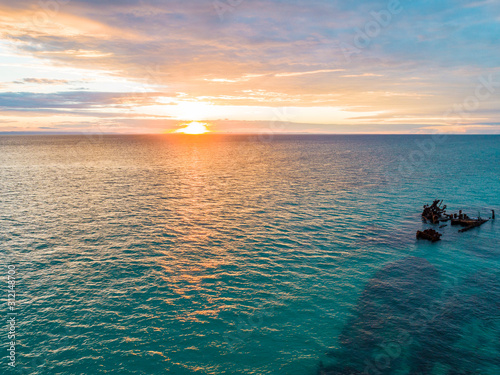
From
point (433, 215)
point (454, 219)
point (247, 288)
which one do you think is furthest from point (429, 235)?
point (247, 288)

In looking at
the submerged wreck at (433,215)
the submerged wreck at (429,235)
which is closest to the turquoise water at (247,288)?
the submerged wreck at (429,235)

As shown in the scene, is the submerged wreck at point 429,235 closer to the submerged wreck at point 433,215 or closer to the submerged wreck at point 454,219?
the submerged wreck at point 454,219

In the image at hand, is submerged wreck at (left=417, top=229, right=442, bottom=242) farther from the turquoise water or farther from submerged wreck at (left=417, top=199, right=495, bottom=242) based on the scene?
submerged wreck at (left=417, top=199, right=495, bottom=242)

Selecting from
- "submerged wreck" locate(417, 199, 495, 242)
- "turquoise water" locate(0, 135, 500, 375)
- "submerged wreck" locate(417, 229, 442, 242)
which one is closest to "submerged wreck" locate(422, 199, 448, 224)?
"submerged wreck" locate(417, 199, 495, 242)

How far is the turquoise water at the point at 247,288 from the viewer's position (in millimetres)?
25094

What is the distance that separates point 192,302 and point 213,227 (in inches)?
940

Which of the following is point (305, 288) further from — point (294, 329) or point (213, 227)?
point (213, 227)

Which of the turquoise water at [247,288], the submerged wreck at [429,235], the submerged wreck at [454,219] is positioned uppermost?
the submerged wreck at [454,219]

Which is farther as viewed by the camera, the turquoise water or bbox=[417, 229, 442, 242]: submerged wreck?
bbox=[417, 229, 442, 242]: submerged wreck

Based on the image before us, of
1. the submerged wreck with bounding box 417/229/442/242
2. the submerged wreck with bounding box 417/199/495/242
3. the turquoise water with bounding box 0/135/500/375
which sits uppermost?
the submerged wreck with bounding box 417/199/495/242

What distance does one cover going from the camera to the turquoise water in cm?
2509

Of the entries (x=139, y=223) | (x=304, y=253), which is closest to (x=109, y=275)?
(x=139, y=223)

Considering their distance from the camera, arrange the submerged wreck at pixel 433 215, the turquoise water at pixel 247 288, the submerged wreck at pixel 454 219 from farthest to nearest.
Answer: the submerged wreck at pixel 433 215
the submerged wreck at pixel 454 219
the turquoise water at pixel 247 288

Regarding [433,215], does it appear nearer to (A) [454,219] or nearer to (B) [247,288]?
(A) [454,219]
